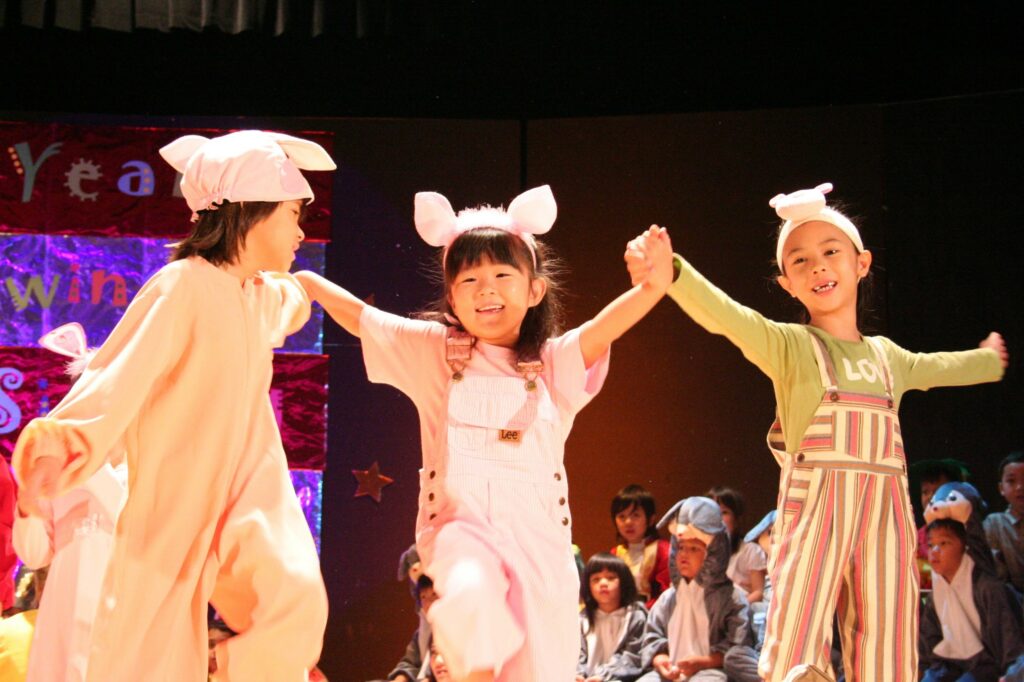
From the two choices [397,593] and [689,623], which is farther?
[397,593]

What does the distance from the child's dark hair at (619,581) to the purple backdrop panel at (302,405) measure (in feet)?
5.40

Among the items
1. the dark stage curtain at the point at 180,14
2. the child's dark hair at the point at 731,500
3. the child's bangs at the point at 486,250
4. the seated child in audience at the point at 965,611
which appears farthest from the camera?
the child's dark hair at the point at 731,500

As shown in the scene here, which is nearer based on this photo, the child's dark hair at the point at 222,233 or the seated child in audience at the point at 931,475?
the child's dark hair at the point at 222,233

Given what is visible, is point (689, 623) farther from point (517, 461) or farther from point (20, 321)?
point (20, 321)

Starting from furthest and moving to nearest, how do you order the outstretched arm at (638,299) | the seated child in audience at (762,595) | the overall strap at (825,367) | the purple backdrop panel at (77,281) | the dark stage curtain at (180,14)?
the purple backdrop panel at (77,281) < the dark stage curtain at (180,14) < the seated child in audience at (762,595) < the overall strap at (825,367) < the outstretched arm at (638,299)

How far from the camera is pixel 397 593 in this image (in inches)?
227

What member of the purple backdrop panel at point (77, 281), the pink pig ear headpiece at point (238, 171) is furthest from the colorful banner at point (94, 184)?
the pink pig ear headpiece at point (238, 171)

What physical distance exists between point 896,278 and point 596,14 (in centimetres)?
194

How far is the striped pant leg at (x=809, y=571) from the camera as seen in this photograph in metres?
2.90

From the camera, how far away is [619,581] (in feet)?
15.8

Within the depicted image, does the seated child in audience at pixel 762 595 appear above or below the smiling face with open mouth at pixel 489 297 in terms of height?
below

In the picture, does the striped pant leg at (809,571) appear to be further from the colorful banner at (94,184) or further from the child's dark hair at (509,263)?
the colorful banner at (94,184)

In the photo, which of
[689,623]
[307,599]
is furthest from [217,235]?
[689,623]

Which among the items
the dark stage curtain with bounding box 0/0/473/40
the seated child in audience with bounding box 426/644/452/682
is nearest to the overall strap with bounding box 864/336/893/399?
the seated child in audience with bounding box 426/644/452/682
